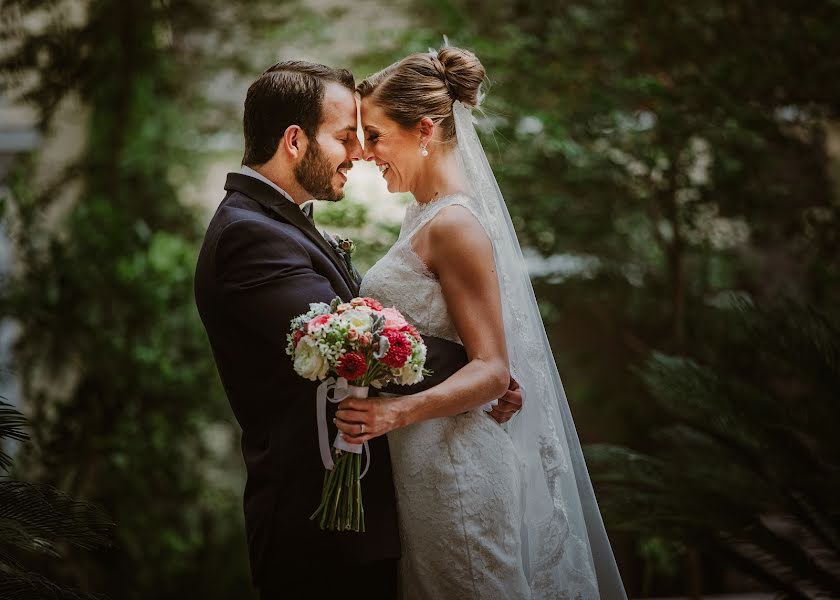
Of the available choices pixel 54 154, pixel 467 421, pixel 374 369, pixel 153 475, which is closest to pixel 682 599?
pixel 153 475

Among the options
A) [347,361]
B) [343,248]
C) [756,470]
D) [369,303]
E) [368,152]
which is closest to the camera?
[347,361]

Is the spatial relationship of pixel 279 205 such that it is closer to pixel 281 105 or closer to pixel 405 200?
pixel 281 105

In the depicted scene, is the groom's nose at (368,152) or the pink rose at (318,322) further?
the groom's nose at (368,152)

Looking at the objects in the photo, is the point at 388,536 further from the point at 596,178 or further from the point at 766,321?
the point at 596,178

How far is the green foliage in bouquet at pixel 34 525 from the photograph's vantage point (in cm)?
204

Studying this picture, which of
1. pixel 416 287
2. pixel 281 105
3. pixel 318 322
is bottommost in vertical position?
pixel 318 322

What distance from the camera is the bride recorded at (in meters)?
2.20

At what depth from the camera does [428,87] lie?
95.5 inches

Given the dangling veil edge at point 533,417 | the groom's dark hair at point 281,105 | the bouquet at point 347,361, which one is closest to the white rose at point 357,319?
the bouquet at point 347,361

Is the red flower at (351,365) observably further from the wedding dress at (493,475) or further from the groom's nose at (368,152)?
the groom's nose at (368,152)

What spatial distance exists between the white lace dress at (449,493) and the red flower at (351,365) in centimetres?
44

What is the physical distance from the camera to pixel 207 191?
627cm

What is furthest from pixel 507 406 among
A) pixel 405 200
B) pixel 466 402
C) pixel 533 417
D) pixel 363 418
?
pixel 405 200

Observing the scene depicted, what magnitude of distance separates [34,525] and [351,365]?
1.02m
